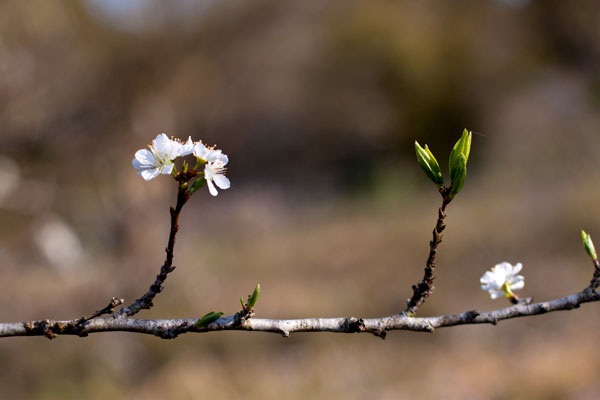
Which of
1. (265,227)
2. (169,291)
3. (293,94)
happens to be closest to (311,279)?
(169,291)

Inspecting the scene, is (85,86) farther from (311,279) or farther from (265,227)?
(311,279)

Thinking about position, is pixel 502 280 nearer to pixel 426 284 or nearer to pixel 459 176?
pixel 426 284

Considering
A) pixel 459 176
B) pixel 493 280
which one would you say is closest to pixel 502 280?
pixel 493 280

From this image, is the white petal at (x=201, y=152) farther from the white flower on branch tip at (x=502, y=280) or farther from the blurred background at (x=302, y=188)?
the blurred background at (x=302, y=188)

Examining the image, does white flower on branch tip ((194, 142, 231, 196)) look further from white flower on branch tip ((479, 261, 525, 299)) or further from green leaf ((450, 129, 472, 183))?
white flower on branch tip ((479, 261, 525, 299))

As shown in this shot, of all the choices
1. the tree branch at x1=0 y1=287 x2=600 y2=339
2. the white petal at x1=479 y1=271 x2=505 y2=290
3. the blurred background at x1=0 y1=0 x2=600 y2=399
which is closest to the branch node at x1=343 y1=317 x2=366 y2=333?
the tree branch at x1=0 y1=287 x2=600 y2=339
